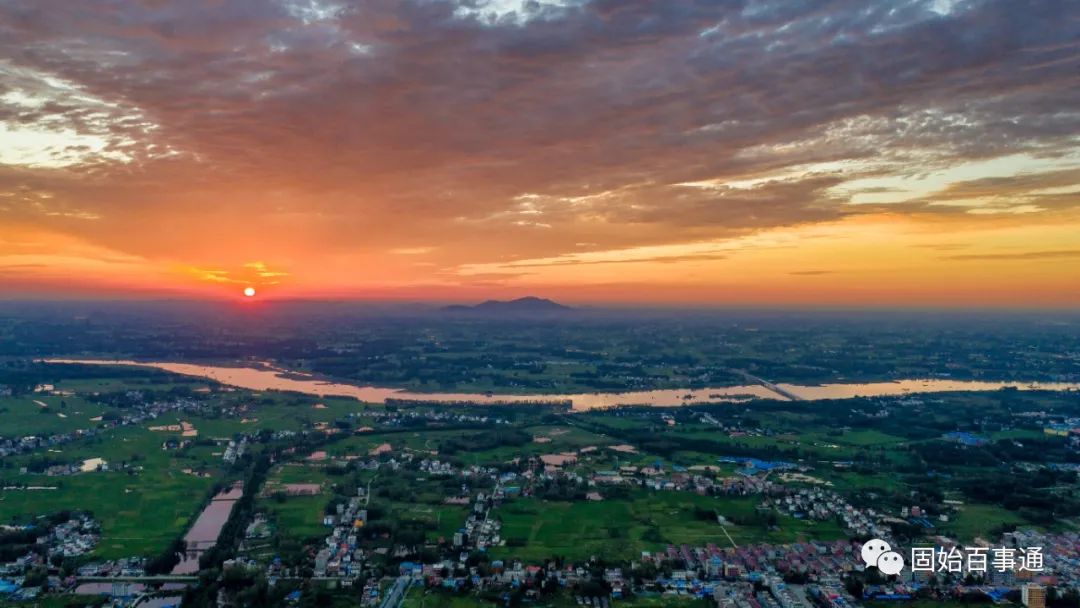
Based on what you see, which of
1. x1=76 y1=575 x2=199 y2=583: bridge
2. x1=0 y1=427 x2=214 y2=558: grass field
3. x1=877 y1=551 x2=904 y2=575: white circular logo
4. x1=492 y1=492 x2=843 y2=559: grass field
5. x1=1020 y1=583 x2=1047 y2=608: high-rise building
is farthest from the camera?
x1=0 y1=427 x2=214 y2=558: grass field

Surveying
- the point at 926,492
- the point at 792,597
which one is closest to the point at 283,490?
the point at 792,597

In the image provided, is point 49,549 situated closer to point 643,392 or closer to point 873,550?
point 873,550

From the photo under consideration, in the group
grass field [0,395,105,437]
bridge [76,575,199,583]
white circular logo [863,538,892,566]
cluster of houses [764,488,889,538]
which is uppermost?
grass field [0,395,105,437]

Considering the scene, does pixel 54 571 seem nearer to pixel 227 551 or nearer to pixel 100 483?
pixel 227 551

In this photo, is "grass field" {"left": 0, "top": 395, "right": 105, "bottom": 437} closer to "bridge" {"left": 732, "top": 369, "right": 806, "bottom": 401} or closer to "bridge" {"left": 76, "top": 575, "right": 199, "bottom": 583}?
"bridge" {"left": 76, "top": 575, "right": 199, "bottom": 583}

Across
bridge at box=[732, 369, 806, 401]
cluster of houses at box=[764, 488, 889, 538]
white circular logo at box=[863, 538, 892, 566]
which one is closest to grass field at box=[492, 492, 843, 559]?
cluster of houses at box=[764, 488, 889, 538]

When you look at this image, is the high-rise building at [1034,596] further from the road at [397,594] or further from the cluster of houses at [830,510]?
the road at [397,594]
